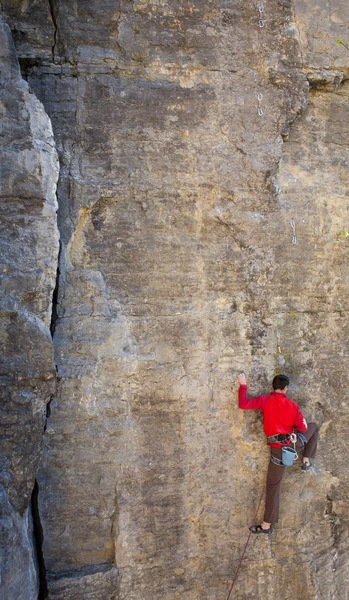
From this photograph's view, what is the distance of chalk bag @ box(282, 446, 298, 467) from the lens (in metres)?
3.79

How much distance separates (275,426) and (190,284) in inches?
45.1

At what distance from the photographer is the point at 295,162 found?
409 centimetres

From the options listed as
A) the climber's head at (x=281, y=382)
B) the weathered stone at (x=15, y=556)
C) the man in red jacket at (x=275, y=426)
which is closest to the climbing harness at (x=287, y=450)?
the man in red jacket at (x=275, y=426)

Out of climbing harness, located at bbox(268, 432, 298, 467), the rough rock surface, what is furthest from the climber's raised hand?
the rough rock surface

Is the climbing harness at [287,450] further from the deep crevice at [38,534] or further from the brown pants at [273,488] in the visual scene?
the deep crevice at [38,534]

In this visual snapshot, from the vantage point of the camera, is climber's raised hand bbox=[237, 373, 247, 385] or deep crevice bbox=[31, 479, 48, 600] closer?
deep crevice bbox=[31, 479, 48, 600]

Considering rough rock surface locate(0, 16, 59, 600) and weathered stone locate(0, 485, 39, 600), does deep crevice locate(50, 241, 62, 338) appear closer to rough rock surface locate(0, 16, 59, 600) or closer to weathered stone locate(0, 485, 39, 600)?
rough rock surface locate(0, 16, 59, 600)

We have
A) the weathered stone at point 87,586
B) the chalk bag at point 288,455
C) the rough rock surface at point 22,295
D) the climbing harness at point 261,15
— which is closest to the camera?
the rough rock surface at point 22,295

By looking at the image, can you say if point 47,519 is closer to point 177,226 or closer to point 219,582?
point 219,582

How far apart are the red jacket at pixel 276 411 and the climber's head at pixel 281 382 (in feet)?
0.14

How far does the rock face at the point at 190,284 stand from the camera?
3662 millimetres

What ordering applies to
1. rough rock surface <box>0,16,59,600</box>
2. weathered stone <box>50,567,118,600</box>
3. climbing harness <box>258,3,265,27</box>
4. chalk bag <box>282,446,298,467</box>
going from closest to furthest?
rough rock surface <box>0,16,59,600</box>, weathered stone <box>50,567,118,600</box>, chalk bag <box>282,446,298,467</box>, climbing harness <box>258,3,265,27</box>

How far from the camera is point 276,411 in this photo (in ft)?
12.5

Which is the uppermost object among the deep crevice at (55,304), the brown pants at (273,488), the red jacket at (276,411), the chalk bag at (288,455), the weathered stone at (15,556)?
the deep crevice at (55,304)
